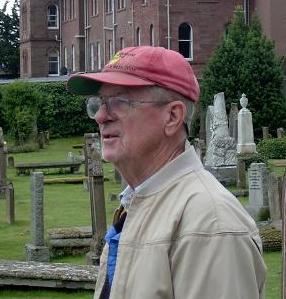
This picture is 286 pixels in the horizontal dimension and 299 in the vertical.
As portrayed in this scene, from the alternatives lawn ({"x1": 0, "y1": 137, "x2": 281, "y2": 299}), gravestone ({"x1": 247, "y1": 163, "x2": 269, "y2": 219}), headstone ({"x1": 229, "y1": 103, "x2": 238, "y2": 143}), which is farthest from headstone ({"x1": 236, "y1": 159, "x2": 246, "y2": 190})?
headstone ({"x1": 229, "y1": 103, "x2": 238, "y2": 143})

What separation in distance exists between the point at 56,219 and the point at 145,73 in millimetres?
15396

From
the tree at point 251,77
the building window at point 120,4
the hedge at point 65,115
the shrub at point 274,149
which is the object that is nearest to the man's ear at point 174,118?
the shrub at point 274,149

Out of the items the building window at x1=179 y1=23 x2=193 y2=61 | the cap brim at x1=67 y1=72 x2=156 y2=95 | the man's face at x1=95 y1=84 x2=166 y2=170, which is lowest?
the man's face at x1=95 y1=84 x2=166 y2=170

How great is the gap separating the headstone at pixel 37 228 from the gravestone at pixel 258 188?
4.13m

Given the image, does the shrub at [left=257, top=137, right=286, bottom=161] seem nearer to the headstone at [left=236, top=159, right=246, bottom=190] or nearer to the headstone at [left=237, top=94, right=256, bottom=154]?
the headstone at [left=237, top=94, right=256, bottom=154]

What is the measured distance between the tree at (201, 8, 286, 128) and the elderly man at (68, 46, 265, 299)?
3576cm

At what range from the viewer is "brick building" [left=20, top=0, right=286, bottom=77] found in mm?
47881

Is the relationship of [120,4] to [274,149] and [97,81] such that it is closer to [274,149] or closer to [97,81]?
[274,149]

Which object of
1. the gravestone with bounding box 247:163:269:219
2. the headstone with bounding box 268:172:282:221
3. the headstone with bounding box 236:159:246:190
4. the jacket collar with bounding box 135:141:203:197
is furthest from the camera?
the headstone with bounding box 236:159:246:190

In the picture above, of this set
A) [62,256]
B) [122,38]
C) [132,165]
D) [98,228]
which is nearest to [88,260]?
[98,228]

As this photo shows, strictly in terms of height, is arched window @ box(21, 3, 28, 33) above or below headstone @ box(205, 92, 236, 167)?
above

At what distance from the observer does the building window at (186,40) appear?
4847cm

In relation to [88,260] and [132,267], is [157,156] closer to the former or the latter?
[132,267]

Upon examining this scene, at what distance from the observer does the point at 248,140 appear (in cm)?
2812
